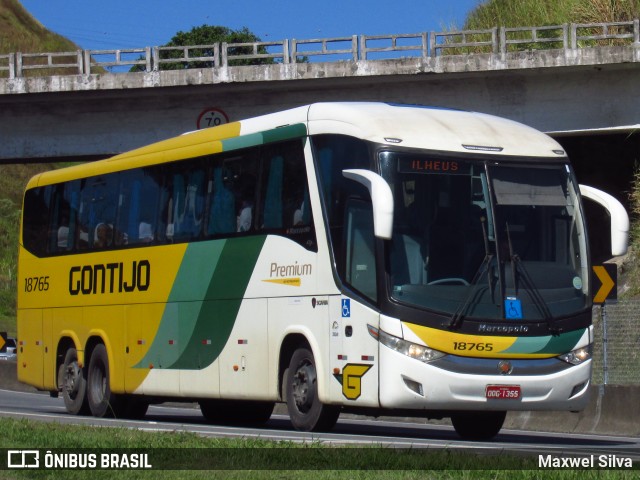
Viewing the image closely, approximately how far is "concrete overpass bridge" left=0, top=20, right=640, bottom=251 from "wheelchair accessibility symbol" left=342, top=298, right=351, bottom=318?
1826cm

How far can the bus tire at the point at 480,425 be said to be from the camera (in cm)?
1609

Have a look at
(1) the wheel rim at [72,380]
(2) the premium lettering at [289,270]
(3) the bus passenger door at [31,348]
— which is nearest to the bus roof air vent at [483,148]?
(2) the premium lettering at [289,270]

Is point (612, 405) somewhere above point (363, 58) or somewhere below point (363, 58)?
below

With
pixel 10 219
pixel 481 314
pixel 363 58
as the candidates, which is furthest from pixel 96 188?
pixel 10 219

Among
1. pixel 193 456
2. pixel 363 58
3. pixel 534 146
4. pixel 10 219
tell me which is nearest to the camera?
pixel 193 456

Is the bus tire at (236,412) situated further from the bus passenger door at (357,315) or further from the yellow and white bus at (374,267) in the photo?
the bus passenger door at (357,315)

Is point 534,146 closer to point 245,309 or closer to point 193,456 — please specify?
point 245,309

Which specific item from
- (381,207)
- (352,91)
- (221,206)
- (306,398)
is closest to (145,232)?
(221,206)

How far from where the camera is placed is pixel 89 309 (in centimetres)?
2081

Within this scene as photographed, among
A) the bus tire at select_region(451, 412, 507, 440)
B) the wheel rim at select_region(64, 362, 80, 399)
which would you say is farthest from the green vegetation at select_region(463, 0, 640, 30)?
the bus tire at select_region(451, 412, 507, 440)

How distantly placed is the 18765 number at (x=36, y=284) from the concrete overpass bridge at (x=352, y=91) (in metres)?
11.3

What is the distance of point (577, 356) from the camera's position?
14.8 m

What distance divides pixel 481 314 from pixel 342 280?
5.19 ft

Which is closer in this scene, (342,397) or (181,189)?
(342,397)
